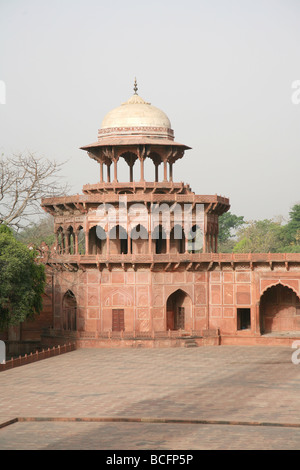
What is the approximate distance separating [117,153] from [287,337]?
13.4 m

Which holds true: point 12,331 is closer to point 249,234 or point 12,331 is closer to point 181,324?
point 181,324

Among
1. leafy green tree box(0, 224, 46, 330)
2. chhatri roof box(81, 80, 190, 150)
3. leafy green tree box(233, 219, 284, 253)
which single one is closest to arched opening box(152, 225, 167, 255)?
chhatri roof box(81, 80, 190, 150)

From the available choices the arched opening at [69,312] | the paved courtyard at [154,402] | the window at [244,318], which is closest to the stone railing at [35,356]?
the paved courtyard at [154,402]

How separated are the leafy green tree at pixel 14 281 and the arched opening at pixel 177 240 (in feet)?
31.2

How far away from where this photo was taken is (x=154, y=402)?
91.5 feet

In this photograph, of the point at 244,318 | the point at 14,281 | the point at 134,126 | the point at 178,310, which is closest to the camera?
the point at 14,281

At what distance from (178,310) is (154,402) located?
681 inches

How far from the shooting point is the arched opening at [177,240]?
45.8m

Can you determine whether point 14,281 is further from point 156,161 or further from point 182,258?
point 156,161

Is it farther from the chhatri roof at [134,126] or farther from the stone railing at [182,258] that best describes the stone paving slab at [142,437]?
the chhatri roof at [134,126]

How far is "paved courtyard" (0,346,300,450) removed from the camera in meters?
22.9

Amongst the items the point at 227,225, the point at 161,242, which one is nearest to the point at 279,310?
the point at 161,242
